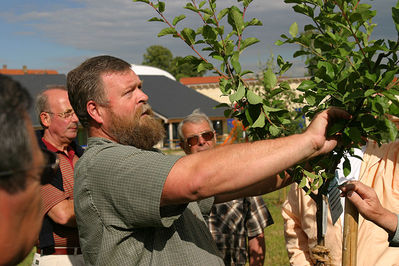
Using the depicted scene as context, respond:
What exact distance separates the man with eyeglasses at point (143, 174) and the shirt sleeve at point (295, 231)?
85cm

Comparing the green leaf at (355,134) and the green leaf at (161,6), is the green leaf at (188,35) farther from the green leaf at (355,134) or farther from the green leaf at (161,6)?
the green leaf at (355,134)

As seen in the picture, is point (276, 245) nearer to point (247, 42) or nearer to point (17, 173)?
point (247, 42)

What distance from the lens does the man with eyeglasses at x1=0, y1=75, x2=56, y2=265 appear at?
121 centimetres

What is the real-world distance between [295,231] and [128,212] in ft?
6.36

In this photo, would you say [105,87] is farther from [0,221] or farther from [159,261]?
[0,221]

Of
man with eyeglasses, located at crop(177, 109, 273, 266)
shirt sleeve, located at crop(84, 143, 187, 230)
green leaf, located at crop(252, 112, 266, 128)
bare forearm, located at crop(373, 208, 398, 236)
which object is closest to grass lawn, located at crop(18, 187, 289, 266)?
man with eyeglasses, located at crop(177, 109, 273, 266)

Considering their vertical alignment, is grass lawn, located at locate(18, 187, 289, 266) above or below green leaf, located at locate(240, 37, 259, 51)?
below

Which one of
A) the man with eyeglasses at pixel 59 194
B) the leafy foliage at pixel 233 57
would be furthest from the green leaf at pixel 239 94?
the man with eyeglasses at pixel 59 194

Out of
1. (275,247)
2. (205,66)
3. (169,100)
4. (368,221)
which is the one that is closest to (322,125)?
(205,66)

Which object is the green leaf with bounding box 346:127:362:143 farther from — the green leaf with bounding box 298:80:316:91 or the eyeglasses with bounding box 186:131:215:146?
the eyeglasses with bounding box 186:131:215:146

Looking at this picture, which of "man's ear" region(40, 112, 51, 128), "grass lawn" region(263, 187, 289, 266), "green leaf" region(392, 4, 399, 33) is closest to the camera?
"green leaf" region(392, 4, 399, 33)

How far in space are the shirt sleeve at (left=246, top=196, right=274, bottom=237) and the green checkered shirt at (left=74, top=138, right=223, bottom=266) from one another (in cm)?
146

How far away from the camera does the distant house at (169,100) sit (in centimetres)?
3306

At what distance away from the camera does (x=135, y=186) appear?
6.55 feet
